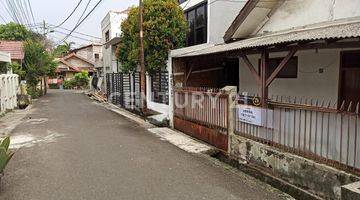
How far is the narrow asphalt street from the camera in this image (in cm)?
655

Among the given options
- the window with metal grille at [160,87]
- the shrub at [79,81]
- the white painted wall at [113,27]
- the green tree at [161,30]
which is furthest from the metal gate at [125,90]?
the shrub at [79,81]

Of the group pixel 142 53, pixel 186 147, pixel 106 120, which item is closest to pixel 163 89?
pixel 142 53

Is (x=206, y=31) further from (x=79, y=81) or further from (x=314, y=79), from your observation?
(x=79, y=81)

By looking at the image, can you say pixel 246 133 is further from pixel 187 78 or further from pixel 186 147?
pixel 187 78

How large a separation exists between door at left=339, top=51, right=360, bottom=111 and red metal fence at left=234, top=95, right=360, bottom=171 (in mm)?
2098

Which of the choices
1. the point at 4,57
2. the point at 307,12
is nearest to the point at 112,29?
the point at 4,57

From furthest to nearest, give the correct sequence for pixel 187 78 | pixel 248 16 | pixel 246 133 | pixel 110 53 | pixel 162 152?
pixel 110 53
pixel 187 78
pixel 248 16
pixel 162 152
pixel 246 133

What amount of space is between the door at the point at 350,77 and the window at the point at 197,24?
6515mm

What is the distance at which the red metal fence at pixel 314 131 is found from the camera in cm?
577

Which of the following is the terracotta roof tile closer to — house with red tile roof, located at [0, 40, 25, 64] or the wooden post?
house with red tile roof, located at [0, 40, 25, 64]

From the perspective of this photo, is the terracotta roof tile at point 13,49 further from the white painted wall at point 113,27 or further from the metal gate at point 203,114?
the metal gate at point 203,114

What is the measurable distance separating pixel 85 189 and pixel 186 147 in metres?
4.28

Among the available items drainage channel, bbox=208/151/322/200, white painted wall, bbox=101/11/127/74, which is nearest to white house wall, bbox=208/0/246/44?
drainage channel, bbox=208/151/322/200

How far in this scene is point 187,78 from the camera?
13250 mm
